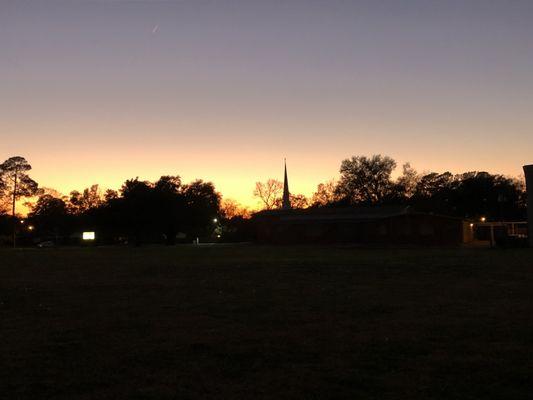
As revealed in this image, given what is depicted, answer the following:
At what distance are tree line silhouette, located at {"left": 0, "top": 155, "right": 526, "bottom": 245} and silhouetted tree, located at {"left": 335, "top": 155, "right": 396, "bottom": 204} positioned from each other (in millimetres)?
204

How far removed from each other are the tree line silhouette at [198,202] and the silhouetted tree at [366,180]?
0.20 m

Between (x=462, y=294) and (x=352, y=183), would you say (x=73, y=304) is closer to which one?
(x=462, y=294)

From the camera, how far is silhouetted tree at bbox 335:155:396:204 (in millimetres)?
110125

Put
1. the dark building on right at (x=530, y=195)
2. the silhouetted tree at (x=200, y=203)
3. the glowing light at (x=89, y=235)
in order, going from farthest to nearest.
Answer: the glowing light at (x=89, y=235) < the silhouetted tree at (x=200, y=203) < the dark building on right at (x=530, y=195)

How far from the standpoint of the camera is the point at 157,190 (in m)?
83.6

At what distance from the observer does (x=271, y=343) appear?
329 inches

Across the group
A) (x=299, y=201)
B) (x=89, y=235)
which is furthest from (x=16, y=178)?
(x=299, y=201)

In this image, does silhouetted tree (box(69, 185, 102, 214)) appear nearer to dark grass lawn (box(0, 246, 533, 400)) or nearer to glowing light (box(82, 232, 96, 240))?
glowing light (box(82, 232, 96, 240))

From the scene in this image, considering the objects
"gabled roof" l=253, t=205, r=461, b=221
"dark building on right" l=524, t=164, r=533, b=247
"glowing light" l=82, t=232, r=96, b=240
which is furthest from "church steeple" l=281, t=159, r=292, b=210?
"dark building on right" l=524, t=164, r=533, b=247

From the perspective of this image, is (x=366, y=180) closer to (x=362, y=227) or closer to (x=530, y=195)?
(x=362, y=227)

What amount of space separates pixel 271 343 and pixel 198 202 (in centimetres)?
8225

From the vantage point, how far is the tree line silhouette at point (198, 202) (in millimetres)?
82062

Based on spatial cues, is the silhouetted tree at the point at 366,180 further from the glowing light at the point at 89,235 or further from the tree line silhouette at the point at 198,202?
the glowing light at the point at 89,235

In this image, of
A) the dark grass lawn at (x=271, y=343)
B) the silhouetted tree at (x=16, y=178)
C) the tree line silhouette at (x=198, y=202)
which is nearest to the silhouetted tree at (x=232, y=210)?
the tree line silhouette at (x=198, y=202)
